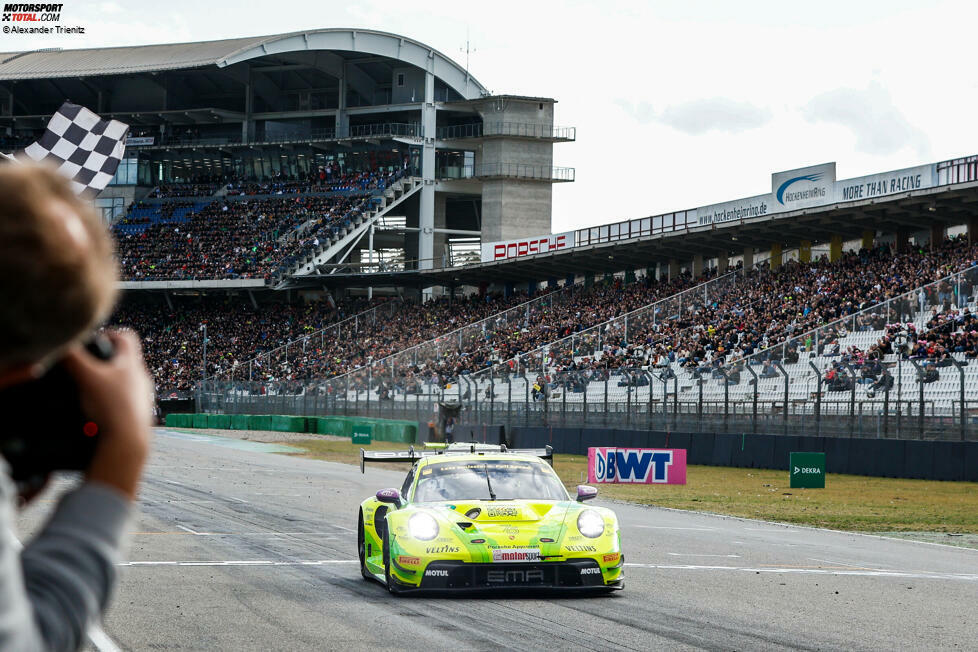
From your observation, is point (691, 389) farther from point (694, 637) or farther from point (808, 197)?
point (694, 637)

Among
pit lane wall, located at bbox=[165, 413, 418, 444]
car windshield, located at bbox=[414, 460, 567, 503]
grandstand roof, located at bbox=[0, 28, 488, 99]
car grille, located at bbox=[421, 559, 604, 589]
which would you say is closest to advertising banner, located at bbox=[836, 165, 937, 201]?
pit lane wall, located at bbox=[165, 413, 418, 444]

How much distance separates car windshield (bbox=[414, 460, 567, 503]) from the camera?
12.3m

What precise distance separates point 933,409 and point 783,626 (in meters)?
18.2

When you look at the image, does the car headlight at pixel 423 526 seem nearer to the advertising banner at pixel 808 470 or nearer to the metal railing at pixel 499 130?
→ the advertising banner at pixel 808 470

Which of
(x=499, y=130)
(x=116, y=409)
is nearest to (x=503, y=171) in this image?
(x=499, y=130)

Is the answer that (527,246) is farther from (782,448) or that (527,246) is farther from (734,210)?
(782,448)

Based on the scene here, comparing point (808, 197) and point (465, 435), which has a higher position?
point (808, 197)

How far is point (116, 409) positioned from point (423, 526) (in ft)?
32.0

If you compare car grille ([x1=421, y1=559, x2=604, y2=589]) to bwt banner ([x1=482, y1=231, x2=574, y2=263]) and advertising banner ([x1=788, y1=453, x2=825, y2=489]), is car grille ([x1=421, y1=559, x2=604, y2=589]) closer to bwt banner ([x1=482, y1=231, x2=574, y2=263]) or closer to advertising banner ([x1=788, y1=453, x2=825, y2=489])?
advertising banner ([x1=788, y1=453, x2=825, y2=489])

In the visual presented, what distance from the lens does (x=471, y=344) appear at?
188ft

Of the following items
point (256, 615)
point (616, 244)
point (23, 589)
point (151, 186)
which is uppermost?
point (151, 186)

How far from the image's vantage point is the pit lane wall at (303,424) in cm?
4573

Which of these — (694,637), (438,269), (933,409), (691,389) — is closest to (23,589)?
(694,637)

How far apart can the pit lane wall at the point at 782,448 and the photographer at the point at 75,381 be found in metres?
26.2
